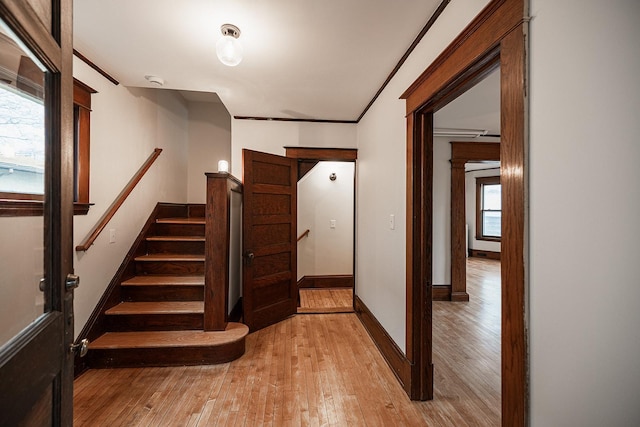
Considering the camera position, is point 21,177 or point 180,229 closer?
point 21,177

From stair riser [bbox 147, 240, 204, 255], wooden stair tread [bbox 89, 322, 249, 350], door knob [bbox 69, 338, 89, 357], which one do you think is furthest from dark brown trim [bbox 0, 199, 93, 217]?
stair riser [bbox 147, 240, 204, 255]

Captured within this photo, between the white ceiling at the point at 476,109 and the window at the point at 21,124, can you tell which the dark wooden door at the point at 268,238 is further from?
the window at the point at 21,124

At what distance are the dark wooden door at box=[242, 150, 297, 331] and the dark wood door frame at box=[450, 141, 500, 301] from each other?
243cm

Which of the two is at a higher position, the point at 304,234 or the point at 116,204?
the point at 116,204

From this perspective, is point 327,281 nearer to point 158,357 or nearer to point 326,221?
point 326,221

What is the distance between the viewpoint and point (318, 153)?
3.54 m

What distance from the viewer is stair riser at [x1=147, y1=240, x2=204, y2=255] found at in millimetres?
3271

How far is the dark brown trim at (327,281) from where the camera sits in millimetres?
4770

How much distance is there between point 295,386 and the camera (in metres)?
2.04

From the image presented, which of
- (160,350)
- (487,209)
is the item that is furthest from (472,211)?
(160,350)

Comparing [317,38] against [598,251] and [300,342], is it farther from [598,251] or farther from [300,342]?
[300,342]

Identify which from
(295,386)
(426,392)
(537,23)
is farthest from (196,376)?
(537,23)

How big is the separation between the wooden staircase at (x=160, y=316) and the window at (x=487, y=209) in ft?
24.1

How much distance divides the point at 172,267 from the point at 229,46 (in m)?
2.35
